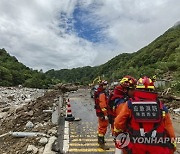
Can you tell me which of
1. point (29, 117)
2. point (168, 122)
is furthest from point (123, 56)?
point (168, 122)

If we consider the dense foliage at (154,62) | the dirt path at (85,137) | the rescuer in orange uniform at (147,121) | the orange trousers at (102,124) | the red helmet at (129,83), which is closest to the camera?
the rescuer in orange uniform at (147,121)

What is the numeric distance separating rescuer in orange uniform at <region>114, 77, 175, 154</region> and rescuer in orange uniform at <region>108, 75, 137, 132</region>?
3.09 feet

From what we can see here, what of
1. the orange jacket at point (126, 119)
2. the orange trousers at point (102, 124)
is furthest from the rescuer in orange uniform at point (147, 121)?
the orange trousers at point (102, 124)

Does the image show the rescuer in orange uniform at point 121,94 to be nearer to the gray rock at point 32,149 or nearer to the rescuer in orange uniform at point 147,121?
the rescuer in orange uniform at point 147,121

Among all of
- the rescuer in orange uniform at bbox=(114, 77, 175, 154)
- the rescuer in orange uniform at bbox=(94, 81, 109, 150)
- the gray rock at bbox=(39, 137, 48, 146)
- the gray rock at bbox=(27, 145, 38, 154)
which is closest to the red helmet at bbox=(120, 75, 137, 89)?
the rescuer in orange uniform at bbox=(114, 77, 175, 154)

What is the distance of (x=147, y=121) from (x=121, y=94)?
1539mm

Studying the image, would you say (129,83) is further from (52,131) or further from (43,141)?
(52,131)

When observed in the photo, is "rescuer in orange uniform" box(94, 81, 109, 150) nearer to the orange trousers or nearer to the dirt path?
the orange trousers

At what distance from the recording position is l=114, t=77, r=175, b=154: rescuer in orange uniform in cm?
432

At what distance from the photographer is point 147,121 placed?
4316 mm

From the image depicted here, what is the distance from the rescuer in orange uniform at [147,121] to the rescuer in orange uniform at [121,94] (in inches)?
37.1

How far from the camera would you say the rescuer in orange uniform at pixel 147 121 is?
432 cm

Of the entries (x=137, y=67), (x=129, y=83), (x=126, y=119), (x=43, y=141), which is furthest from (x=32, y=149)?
(x=137, y=67)

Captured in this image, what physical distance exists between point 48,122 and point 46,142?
3.25 meters
